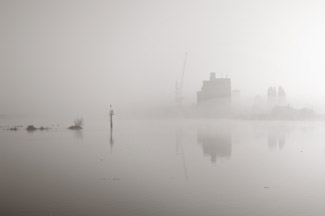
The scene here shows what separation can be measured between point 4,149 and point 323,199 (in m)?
55.8

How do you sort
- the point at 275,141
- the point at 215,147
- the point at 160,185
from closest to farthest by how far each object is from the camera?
the point at 160,185, the point at 215,147, the point at 275,141

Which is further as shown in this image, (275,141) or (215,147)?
(275,141)

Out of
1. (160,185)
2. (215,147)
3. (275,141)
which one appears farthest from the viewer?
(275,141)

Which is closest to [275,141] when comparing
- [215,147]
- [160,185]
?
[215,147]

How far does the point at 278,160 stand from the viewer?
5403cm

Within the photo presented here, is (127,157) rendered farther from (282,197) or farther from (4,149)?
(282,197)

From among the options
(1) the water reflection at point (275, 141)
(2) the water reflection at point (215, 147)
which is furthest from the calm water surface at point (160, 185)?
(1) the water reflection at point (275, 141)

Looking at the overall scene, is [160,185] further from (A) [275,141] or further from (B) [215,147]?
(A) [275,141]

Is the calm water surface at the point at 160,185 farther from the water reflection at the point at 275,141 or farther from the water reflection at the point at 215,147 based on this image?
the water reflection at the point at 275,141

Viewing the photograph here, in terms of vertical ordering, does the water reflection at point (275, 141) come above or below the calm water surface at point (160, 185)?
below

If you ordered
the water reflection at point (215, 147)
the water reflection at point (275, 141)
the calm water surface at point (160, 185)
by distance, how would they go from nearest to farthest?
the calm water surface at point (160, 185) → the water reflection at point (215, 147) → the water reflection at point (275, 141)

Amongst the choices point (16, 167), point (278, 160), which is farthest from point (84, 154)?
point (278, 160)

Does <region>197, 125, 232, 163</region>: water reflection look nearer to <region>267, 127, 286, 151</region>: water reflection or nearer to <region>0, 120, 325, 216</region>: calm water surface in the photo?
<region>0, 120, 325, 216</region>: calm water surface

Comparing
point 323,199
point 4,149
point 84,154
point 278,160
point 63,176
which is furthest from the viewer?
point 4,149
